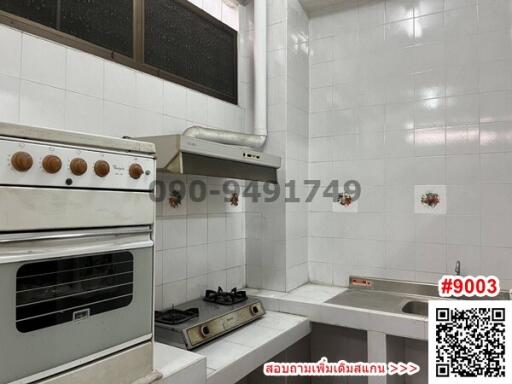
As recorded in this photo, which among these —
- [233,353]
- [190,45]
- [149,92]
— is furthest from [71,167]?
[190,45]

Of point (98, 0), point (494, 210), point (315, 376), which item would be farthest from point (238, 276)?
point (98, 0)

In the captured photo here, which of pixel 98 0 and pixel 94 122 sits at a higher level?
pixel 98 0

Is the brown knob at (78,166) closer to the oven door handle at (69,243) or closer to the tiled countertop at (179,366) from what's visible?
the oven door handle at (69,243)

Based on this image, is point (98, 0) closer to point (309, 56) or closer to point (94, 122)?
point (94, 122)

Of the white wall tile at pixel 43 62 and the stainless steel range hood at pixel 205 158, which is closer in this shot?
the white wall tile at pixel 43 62

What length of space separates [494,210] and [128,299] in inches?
75.7

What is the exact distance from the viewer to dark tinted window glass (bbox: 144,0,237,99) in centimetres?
195

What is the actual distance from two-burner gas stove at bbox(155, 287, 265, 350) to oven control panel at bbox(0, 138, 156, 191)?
75 centimetres

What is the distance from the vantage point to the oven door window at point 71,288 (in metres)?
0.93

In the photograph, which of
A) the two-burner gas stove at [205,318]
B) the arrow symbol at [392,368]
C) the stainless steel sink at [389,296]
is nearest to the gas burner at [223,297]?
the two-burner gas stove at [205,318]

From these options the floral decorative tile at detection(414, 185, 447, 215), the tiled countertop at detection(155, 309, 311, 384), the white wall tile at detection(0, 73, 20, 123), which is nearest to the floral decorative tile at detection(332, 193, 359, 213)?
the floral decorative tile at detection(414, 185, 447, 215)

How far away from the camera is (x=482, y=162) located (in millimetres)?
2105

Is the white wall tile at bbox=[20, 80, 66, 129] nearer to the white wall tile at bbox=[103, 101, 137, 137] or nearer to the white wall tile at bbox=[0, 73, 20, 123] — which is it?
the white wall tile at bbox=[0, 73, 20, 123]

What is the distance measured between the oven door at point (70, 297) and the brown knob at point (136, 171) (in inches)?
6.4
